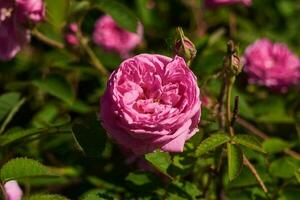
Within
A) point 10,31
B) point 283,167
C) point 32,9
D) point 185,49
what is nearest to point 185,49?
point 185,49

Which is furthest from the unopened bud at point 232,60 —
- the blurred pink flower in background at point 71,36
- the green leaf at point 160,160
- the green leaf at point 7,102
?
the blurred pink flower in background at point 71,36

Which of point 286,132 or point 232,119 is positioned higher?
point 232,119

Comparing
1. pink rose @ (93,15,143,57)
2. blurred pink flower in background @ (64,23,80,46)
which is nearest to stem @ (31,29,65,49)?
blurred pink flower in background @ (64,23,80,46)

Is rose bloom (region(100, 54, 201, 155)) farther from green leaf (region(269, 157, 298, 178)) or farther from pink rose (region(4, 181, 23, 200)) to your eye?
pink rose (region(4, 181, 23, 200))

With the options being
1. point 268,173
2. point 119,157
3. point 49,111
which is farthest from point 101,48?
point 268,173

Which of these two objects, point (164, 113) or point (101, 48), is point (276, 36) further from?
point (164, 113)

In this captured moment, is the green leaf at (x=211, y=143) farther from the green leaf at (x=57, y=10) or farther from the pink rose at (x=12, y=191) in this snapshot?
the green leaf at (x=57, y=10)

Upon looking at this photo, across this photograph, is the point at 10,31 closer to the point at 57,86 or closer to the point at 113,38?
the point at 57,86
